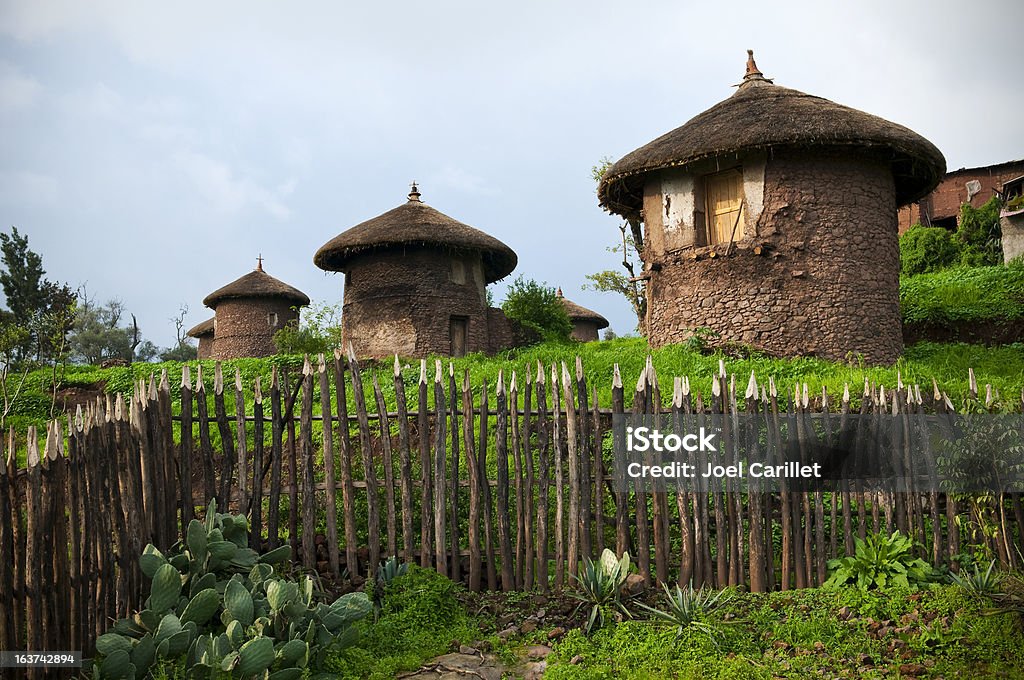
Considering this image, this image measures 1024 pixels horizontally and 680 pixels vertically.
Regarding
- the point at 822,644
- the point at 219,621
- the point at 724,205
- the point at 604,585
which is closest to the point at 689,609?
the point at 604,585

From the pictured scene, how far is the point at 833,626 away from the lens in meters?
5.04

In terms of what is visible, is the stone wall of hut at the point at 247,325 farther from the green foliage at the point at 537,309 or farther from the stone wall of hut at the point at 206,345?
the green foliage at the point at 537,309

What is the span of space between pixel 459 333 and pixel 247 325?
12758 mm

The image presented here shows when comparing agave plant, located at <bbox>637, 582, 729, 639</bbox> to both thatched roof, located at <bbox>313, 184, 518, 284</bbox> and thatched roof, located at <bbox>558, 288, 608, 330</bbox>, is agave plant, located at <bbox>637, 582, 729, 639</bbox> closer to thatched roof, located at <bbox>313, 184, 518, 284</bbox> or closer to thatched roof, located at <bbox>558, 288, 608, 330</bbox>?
thatched roof, located at <bbox>313, 184, 518, 284</bbox>

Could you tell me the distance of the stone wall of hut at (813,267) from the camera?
42.1ft

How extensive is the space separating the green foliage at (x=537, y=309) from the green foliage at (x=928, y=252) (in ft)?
39.1

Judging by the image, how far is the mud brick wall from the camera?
733 inches

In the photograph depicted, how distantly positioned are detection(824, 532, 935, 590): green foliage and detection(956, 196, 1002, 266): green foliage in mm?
22597

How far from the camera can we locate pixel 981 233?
83.3 ft

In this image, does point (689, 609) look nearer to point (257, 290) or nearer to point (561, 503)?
point (561, 503)

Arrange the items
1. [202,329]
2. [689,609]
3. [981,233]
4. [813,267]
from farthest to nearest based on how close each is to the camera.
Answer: [202,329]
[981,233]
[813,267]
[689,609]

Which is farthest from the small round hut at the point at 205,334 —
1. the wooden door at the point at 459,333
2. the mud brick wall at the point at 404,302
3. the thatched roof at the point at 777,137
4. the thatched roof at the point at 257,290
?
the thatched roof at the point at 777,137

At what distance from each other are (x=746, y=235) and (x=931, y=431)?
304 inches

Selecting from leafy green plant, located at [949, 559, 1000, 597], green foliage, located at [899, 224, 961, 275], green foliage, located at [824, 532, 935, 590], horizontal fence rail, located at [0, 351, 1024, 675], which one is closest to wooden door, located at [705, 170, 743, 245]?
horizontal fence rail, located at [0, 351, 1024, 675]
